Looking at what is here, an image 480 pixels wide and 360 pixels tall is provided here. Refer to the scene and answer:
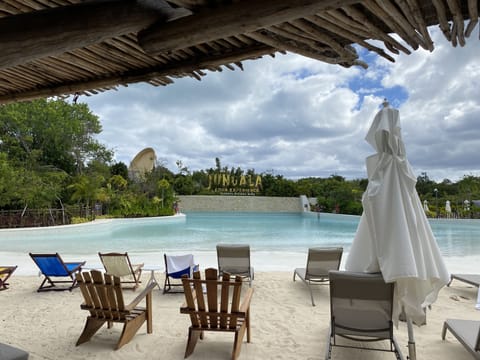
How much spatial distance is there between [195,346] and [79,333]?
138 centimetres

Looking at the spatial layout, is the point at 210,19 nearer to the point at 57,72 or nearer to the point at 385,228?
the point at 57,72

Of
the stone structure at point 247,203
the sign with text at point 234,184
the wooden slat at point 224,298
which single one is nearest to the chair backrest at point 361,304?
the wooden slat at point 224,298

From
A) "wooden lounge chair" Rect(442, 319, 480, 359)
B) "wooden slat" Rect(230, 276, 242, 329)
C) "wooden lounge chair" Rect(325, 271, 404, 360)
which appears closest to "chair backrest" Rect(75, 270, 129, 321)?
"wooden slat" Rect(230, 276, 242, 329)

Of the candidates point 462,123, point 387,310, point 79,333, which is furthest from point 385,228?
point 462,123

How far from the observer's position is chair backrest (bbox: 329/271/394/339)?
9.79ft

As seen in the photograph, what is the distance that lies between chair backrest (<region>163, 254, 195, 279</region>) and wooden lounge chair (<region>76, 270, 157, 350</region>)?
1.93m

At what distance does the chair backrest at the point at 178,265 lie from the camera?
5.44 meters

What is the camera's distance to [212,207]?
35312 mm

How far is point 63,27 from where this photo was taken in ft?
4.90

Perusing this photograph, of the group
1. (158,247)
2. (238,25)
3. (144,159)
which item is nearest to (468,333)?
(238,25)

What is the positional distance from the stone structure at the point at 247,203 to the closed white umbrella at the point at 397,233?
32.1 m

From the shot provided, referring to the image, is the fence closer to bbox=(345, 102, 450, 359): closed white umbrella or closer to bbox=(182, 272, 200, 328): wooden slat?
bbox=(182, 272, 200, 328): wooden slat

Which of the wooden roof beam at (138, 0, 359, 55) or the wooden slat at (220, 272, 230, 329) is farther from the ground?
the wooden roof beam at (138, 0, 359, 55)

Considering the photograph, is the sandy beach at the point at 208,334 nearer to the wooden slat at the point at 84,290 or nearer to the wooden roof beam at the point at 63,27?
the wooden slat at the point at 84,290
